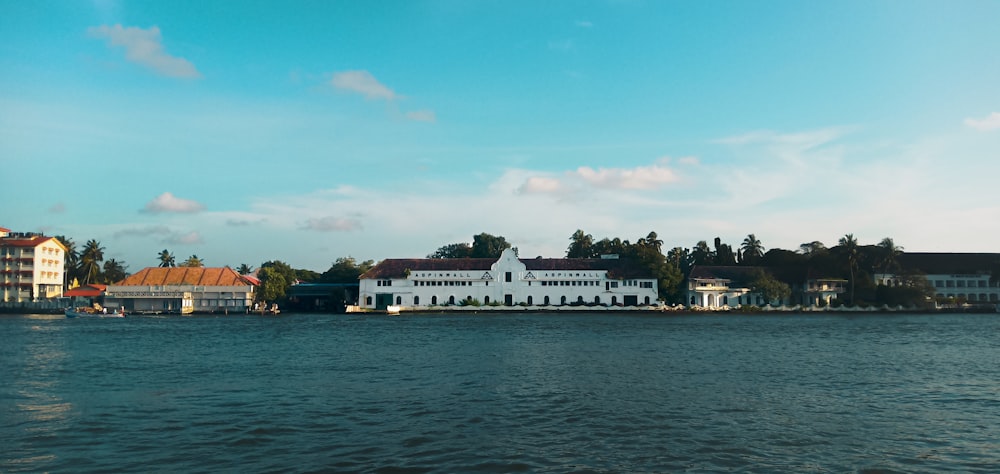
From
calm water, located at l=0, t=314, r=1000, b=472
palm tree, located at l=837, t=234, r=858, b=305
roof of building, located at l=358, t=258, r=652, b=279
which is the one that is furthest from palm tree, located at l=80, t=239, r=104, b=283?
palm tree, located at l=837, t=234, r=858, b=305

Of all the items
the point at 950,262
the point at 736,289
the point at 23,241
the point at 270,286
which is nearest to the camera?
the point at 736,289

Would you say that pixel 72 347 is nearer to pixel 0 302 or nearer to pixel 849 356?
pixel 849 356

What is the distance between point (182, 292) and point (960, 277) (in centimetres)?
10185

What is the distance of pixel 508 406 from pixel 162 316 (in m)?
75.3

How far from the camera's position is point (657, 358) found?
29172mm

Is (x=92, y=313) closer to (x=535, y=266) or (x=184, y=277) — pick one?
(x=184, y=277)

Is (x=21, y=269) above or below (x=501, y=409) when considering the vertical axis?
above

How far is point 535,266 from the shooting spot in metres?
84.8

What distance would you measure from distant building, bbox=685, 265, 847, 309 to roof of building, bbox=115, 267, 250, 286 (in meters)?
57.2

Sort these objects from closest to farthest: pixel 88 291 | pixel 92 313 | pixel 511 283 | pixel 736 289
Result: pixel 92 313
pixel 736 289
pixel 511 283
pixel 88 291

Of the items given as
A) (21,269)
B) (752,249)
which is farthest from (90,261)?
(752,249)

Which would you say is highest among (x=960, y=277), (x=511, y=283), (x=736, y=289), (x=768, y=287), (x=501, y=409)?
(x=960, y=277)

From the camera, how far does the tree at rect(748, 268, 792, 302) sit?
81.7 m

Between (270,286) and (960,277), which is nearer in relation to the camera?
(270,286)
